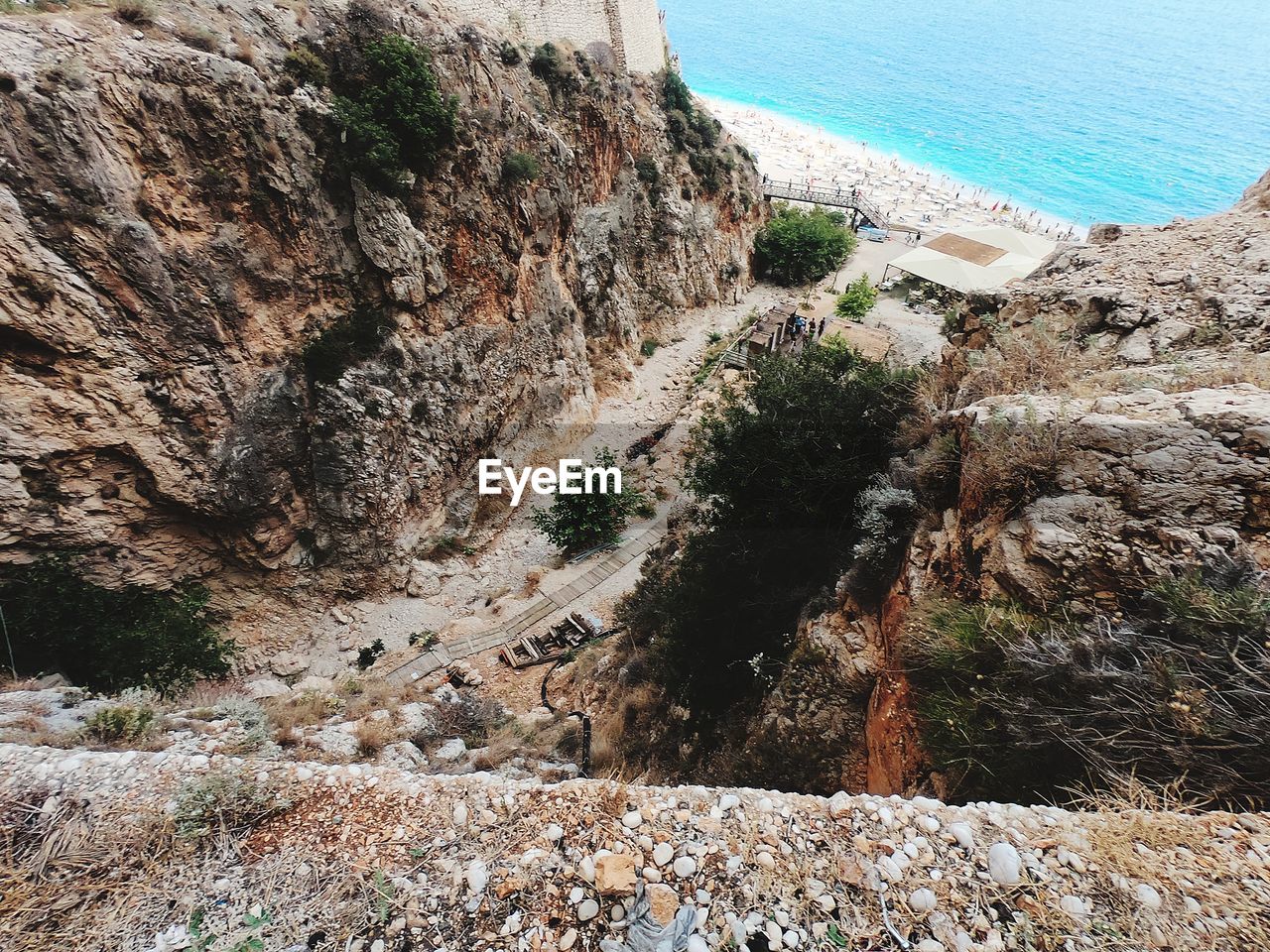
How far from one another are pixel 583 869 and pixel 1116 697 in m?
4.09

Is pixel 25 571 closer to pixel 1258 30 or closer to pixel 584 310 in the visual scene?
pixel 584 310

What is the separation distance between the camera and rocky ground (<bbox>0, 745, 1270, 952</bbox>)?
11.4 ft

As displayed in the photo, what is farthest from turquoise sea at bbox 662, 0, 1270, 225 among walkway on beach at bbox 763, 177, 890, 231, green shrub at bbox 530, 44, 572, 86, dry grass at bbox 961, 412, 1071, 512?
dry grass at bbox 961, 412, 1071, 512

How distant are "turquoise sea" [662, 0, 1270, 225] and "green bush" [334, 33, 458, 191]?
54356mm

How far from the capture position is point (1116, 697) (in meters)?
4.09

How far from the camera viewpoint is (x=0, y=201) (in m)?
10.3

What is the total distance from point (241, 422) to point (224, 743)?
1070 centimetres

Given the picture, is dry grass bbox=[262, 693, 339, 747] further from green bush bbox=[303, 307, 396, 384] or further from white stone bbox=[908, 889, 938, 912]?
green bush bbox=[303, 307, 396, 384]

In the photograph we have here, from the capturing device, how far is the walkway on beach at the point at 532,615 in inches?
566

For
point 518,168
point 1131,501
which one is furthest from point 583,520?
point 1131,501

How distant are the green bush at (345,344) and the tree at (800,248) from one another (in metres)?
24.5

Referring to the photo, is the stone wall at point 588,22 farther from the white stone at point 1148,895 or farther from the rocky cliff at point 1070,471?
the white stone at point 1148,895

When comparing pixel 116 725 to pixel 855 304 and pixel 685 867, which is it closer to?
pixel 685 867

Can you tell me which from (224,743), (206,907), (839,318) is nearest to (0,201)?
(224,743)
